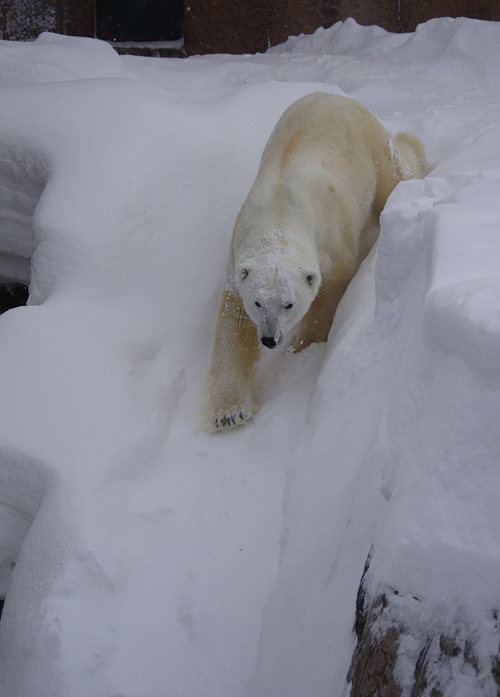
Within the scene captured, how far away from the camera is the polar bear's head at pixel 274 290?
2.72 meters

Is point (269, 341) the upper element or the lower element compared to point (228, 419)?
upper

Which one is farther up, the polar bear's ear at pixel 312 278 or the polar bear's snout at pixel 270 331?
the polar bear's ear at pixel 312 278

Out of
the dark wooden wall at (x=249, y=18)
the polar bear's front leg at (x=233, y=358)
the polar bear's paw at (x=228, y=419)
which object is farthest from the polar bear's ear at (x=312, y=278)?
the dark wooden wall at (x=249, y=18)

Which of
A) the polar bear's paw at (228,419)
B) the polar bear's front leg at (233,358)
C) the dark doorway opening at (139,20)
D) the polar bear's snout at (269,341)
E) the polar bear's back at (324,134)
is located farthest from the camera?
the dark doorway opening at (139,20)

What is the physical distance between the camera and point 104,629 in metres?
2.13

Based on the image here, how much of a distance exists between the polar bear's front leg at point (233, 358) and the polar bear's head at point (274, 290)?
29 centimetres

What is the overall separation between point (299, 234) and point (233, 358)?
0.66m

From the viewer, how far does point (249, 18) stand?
7094 millimetres

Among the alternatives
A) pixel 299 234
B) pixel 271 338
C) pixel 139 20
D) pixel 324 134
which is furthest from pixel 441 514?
pixel 139 20

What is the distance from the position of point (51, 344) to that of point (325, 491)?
4.88 ft

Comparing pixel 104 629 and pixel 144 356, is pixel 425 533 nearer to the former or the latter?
pixel 104 629

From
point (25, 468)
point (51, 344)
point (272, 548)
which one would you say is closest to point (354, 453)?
point (272, 548)

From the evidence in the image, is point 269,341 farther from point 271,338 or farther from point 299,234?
point 299,234

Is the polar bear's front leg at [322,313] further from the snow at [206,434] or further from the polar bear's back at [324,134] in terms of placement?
the polar bear's back at [324,134]
